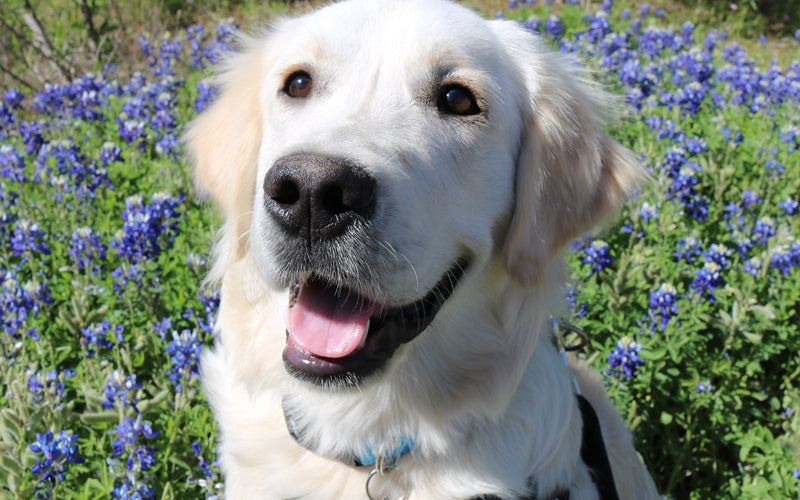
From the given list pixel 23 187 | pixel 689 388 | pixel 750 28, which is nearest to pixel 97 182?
pixel 23 187

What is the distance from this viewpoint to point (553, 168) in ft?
6.99

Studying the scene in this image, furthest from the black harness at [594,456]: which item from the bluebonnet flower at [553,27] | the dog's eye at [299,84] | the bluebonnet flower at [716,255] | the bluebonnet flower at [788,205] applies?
the bluebonnet flower at [553,27]

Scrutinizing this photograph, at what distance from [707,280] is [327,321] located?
2.15m

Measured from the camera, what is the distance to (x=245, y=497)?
2.14 m

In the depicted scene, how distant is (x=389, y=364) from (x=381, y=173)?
54 cm

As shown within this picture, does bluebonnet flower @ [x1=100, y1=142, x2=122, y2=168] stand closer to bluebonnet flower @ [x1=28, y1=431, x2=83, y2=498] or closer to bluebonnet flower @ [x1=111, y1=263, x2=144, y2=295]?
bluebonnet flower @ [x1=111, y1=263, x2=144, y2=295]

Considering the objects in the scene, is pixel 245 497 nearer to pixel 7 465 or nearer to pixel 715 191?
pixel 7 465

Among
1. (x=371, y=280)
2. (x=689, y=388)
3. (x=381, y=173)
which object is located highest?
(x=381, y=173)

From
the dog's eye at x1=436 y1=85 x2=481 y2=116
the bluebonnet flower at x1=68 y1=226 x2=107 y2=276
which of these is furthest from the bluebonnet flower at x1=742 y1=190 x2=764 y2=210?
the bluebonnet flower at x1=68 y1=226 x2=107 y2=276

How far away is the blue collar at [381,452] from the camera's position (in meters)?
2.02

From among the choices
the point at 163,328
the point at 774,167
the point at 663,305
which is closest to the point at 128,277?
the point at 163,328

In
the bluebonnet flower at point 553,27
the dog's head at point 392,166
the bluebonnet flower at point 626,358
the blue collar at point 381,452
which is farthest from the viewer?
the bluebonnet flower at point 553,27

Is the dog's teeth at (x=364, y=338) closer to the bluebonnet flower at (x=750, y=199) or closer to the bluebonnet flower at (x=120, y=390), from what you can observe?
the bluebonnet flower at (x=120, y=390)

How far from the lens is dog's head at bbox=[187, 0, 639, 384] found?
1.66m
